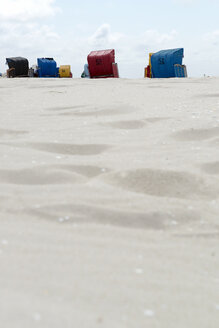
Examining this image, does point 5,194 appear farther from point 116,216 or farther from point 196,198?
point 196,198

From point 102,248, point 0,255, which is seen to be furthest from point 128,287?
point 0,255

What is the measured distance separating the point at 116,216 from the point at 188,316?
49 cm

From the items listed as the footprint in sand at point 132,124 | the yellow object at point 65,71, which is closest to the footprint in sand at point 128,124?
the footprint in sand at point 132,124

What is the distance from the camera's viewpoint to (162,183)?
1589mm

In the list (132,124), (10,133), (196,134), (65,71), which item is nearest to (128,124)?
(132,124)

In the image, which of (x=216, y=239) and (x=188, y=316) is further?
(x=216, y=239)

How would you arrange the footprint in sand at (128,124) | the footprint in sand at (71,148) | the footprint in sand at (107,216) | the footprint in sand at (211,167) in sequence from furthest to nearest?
the footprint in sand at (128,124) < the footprint in sand at (71,148) < the footprint in sand at (211,167) < the footprint in sand at (107,216)

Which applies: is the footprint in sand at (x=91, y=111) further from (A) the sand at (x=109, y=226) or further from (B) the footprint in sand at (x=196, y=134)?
(B) the footprint in sand at (x=196, y=134)

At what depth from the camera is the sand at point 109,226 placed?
2.72 ft

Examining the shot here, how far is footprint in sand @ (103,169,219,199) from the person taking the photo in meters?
1.53

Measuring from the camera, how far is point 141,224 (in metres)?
1.28

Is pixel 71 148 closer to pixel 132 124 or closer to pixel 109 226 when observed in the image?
pixel 132 124

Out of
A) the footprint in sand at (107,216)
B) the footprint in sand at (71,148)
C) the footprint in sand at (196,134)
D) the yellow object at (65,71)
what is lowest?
the footprint in sand at (107,216)

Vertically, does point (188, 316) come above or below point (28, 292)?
below
